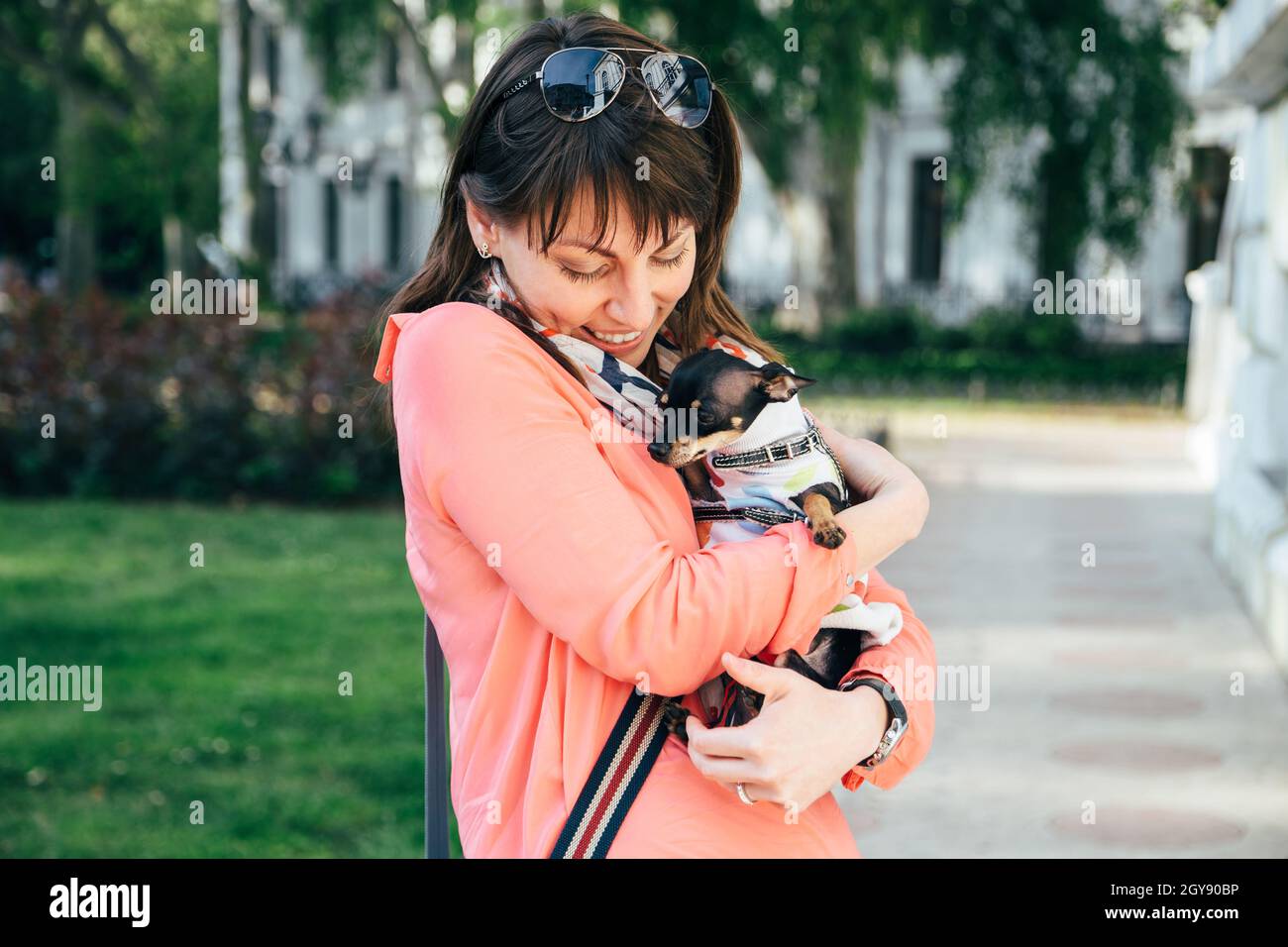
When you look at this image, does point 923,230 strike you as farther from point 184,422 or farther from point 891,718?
point 891,718

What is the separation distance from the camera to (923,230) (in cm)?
2802

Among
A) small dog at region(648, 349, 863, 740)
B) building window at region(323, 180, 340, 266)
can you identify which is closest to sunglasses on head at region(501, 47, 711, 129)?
small dog at region(648, 349, 863, 740)

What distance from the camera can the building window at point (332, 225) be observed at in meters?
36.1

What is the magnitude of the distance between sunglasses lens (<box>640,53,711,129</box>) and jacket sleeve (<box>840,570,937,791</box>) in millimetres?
741

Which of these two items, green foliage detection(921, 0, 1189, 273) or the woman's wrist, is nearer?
the woman's wrist

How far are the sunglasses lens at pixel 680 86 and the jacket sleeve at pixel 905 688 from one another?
74 cm

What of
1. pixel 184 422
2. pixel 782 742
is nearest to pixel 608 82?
pixel 782 742

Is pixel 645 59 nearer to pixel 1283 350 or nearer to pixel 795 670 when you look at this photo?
pixel 795 670

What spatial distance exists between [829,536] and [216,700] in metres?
4.64

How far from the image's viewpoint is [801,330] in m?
22.5

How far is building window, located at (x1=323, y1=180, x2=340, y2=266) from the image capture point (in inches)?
1420

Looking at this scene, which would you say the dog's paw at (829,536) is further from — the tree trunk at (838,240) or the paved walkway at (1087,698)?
the tree trunk at (838,240)

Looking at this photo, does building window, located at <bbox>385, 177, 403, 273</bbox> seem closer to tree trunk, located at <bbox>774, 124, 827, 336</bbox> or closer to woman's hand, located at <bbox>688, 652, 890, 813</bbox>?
tree trunk, located at <bbox>774, 124, 827, 336</bbox>

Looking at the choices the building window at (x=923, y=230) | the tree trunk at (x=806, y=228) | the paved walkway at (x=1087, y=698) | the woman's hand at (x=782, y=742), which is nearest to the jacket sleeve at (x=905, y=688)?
the woman's hand at (x=782, y=742)
